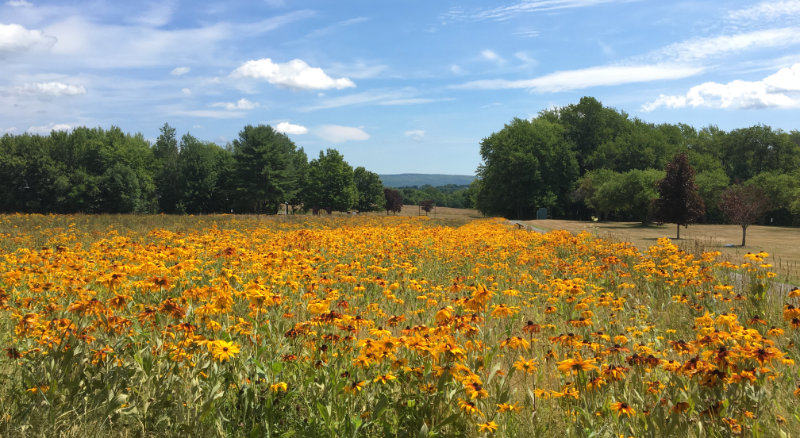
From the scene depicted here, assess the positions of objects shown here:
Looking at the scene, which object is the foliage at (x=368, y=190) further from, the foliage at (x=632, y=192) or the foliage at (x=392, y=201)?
the foliage at (x=632, y=192)

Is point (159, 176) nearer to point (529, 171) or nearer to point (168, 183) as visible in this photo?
point (168, 183)

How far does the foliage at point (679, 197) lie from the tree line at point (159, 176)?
4292cm

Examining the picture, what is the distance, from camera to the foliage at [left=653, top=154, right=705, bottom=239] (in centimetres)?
2736

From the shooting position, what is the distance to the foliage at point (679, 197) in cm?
2736

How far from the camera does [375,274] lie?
346 inches

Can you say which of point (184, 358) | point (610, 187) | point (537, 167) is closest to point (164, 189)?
point (537, 167)

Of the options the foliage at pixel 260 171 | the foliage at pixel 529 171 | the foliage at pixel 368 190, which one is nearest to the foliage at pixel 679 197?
the foliage at pixel 529 171

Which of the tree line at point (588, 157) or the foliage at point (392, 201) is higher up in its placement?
the tree line at point (588, 157)

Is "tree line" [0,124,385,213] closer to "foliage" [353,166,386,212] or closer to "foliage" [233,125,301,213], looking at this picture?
"foliage" [233,125,301,213]

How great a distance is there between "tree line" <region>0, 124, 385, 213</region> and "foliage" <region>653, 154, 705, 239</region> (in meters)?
42.9

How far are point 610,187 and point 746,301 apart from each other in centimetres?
3987

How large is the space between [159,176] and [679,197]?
64556mm

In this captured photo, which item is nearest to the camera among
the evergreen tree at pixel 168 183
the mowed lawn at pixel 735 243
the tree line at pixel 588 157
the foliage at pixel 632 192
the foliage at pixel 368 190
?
the mowed lawn at pixel 735 243

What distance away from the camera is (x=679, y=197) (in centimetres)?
2752
